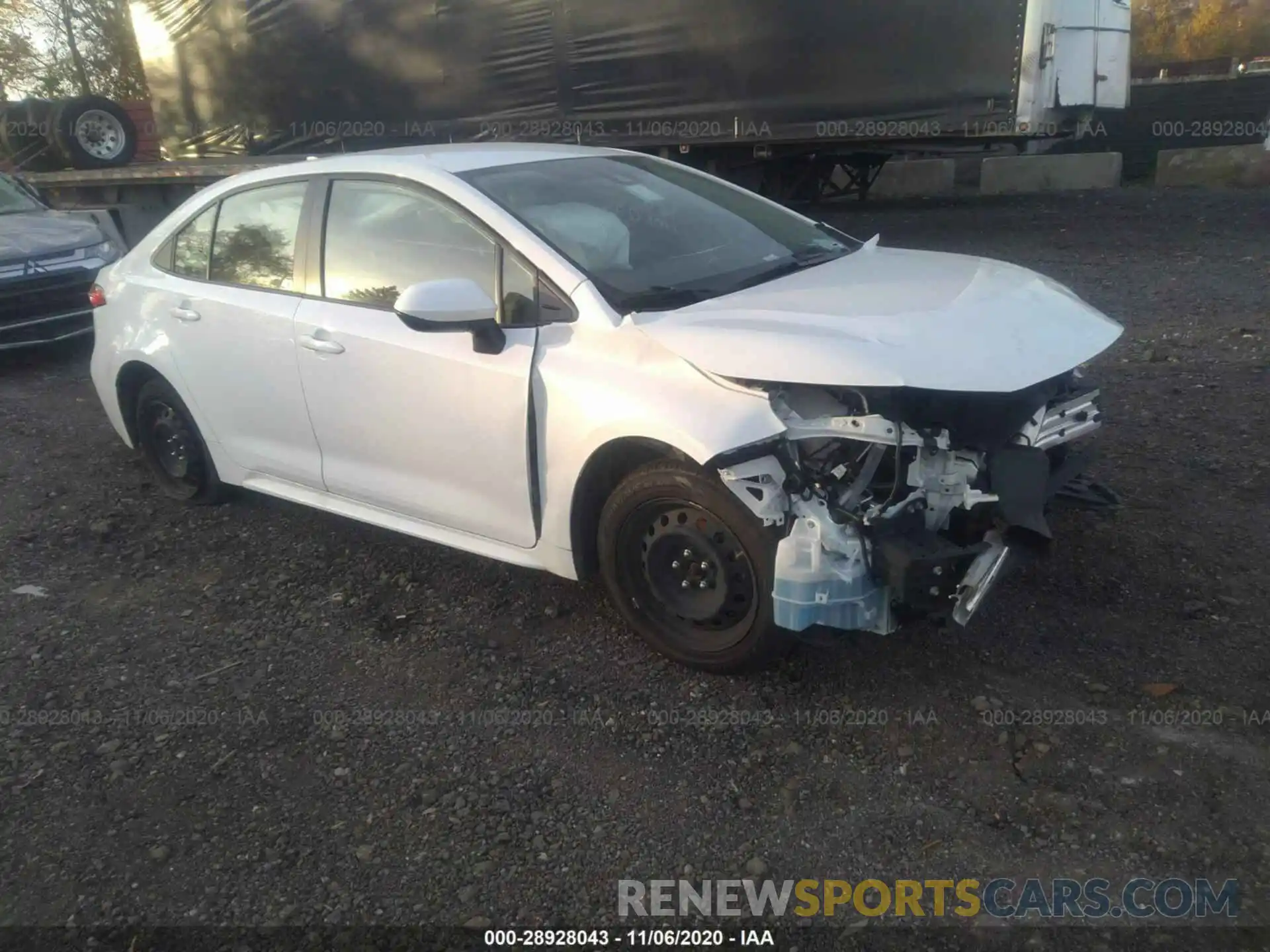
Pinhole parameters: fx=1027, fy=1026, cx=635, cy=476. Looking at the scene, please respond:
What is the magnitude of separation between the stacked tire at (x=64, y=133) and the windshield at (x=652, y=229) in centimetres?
1170

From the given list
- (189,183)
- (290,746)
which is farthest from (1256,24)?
(290,746)

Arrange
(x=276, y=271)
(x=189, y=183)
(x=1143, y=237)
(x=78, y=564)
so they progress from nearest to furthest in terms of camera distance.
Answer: (x=276, y=271)
(x=78, y=564)
(x=1143, y=237)
(x=189, y=183)

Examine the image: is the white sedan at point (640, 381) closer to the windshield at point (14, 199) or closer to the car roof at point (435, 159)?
the car roof at point (435, 159)

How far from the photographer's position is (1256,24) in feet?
82.6

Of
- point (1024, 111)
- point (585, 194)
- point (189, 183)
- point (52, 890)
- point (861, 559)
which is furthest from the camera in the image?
point (189, 183)

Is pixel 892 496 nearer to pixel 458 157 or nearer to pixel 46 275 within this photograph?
pixel 458 157

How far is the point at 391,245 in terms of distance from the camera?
12.6 ft

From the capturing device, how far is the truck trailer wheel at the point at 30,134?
13.4 metres

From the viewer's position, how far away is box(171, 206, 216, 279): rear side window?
462 cm

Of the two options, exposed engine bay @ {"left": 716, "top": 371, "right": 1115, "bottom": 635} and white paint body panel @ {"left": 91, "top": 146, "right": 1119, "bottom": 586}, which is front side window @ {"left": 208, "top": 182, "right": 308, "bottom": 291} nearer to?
white paint body panel @ {"left": 91, "top": 146, "right": 1119, "bottom": 586}

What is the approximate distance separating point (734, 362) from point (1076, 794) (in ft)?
4.93

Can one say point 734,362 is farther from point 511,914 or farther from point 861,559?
point 511,914

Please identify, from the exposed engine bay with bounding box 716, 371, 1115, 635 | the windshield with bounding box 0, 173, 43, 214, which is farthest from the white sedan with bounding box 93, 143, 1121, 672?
the windshield with bounding box 0, 173, 43, 214

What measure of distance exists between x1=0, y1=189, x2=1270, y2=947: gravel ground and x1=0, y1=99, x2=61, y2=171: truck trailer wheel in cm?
1085
